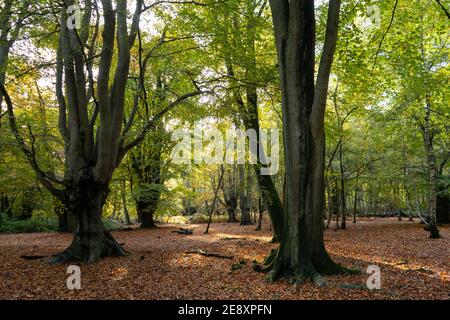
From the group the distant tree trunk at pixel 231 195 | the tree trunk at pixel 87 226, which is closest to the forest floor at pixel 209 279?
the tree trunk at pixel 87 226

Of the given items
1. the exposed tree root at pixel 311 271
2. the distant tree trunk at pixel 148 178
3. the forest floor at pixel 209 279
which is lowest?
the forest floor at pixel 209 279

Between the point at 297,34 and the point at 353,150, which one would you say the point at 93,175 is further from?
the point at 353,150

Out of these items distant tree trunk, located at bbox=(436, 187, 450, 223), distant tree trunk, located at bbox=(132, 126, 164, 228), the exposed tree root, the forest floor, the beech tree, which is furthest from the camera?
distant tree trunk, located at bbox=(436, 187, 450, 223)

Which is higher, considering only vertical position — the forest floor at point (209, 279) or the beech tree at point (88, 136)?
the beech tree at point (88, 136)

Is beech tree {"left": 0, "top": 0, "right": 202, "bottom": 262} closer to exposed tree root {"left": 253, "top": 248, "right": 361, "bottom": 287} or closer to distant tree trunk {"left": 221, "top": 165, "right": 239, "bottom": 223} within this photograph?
exposed tree root {"left": 253, "top": 248, "right": 361, "bottom": 287}

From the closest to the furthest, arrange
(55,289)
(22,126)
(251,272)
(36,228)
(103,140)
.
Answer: (55,289) < (251,272) < (103,140) < (22,126) < (36,228)

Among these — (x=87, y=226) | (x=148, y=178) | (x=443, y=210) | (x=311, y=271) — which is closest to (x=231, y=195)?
(x=148, y=178)

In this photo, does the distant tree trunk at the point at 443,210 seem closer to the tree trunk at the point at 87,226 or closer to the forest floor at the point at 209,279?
the forest floor at the point at 209,279

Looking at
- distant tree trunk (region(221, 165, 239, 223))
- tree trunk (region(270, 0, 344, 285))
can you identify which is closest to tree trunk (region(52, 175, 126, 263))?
tree trunk (region(270, 0, 344, 285))

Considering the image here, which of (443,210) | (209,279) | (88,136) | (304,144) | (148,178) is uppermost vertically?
(88,136)

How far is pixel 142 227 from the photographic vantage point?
20.7 meters

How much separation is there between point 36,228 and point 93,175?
14615 millimetres

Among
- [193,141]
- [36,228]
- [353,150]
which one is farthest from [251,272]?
[353,150]

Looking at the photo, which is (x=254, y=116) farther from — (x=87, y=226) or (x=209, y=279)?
(x=87, y=226)
